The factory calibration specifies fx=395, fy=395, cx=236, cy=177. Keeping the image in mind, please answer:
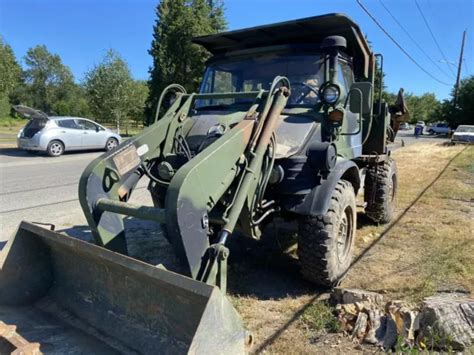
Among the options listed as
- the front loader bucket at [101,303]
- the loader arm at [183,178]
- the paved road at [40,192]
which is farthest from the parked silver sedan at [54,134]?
the front loader bucket at [101,303]

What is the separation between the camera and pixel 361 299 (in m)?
3.59

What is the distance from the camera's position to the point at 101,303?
3.08m

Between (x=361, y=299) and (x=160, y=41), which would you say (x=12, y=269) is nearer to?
(x=361, y=299)

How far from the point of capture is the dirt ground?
3.33m

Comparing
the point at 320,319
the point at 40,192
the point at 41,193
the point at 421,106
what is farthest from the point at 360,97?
the point at 421,106

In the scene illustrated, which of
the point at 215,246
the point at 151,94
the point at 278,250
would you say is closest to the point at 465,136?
the point at 151,94

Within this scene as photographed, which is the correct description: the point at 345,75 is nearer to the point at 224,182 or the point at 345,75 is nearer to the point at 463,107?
the point at 224,182

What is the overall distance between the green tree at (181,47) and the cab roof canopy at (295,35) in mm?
24159

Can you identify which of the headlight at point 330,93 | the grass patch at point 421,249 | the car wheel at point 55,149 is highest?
the headlight at point 330,93

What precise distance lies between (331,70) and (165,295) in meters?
2.91

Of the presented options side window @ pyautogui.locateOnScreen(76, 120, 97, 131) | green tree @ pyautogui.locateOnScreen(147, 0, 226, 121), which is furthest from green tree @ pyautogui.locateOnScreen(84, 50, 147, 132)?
side window @ pyautogui.locateOnScreen(76, 120, 97, 131)

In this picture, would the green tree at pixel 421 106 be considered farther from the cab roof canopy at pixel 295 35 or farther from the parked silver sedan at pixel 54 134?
the cab roof canopy at pixel 295 35

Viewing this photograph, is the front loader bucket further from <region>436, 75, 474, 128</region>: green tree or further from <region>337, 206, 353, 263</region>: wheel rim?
<region>436, 75, 474, 128</region>: green tree

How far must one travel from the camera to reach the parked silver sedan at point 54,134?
1579cm
